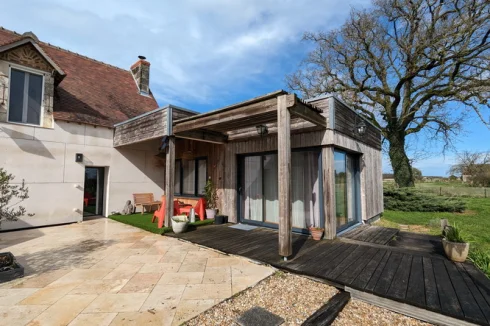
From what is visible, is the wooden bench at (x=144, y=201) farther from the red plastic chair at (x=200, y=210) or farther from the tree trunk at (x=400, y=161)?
the tree trunk at (x=400, y=161)

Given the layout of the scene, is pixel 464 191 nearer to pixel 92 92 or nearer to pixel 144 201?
pixel 144 201

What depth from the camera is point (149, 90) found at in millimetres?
12156

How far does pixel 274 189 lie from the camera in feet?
20.9

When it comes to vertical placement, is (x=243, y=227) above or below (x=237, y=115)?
below

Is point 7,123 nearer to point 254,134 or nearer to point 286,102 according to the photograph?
point 254,134

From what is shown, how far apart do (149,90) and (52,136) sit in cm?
591

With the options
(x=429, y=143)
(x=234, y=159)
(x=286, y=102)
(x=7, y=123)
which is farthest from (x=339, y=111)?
(x=429, y=143)

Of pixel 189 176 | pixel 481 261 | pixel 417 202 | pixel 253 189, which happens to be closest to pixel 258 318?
pixel 481 261

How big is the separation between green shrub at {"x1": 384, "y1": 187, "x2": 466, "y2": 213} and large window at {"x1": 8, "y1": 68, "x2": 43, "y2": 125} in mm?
14120

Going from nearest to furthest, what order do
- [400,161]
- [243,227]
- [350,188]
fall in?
[243,227], [350,188], [400,161]

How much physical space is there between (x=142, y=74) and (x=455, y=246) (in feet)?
42.7

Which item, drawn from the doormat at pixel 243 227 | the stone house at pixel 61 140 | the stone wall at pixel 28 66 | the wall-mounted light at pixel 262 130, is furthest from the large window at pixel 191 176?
the stone wall at pixel 28 66

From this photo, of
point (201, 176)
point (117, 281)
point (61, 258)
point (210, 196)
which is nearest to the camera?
point (117, 281)

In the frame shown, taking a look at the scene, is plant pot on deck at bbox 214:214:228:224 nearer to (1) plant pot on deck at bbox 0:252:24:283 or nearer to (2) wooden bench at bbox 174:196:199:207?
(2) wooden bench at bbox 174:196:199:207
